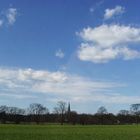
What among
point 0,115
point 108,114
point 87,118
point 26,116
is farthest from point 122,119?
point 0,115

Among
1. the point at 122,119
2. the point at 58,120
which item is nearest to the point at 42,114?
the point at 58,120

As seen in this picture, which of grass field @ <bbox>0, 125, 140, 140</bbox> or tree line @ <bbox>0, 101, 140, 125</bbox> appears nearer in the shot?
grass field @ <bbox>0, 125, 140, 140</bbox>

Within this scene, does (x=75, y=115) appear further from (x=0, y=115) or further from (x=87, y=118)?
(x=0, y=115)

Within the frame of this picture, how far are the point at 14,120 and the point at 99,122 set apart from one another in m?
43.1

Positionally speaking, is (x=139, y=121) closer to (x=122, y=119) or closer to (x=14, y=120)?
(x=122, y=119)

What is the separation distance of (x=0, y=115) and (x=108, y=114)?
57420mm

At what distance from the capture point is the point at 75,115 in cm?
19162

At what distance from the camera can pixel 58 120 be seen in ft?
625

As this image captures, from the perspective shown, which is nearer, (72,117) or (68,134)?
(68,134)

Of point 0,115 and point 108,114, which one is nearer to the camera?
point 0,115

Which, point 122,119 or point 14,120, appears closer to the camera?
point 14,120

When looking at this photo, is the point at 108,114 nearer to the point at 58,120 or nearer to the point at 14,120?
the point at 58,120

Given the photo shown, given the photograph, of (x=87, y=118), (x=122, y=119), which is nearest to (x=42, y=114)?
(x=87, y=118)

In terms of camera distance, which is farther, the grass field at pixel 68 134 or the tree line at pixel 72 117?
the tree line at pixel 72 117
